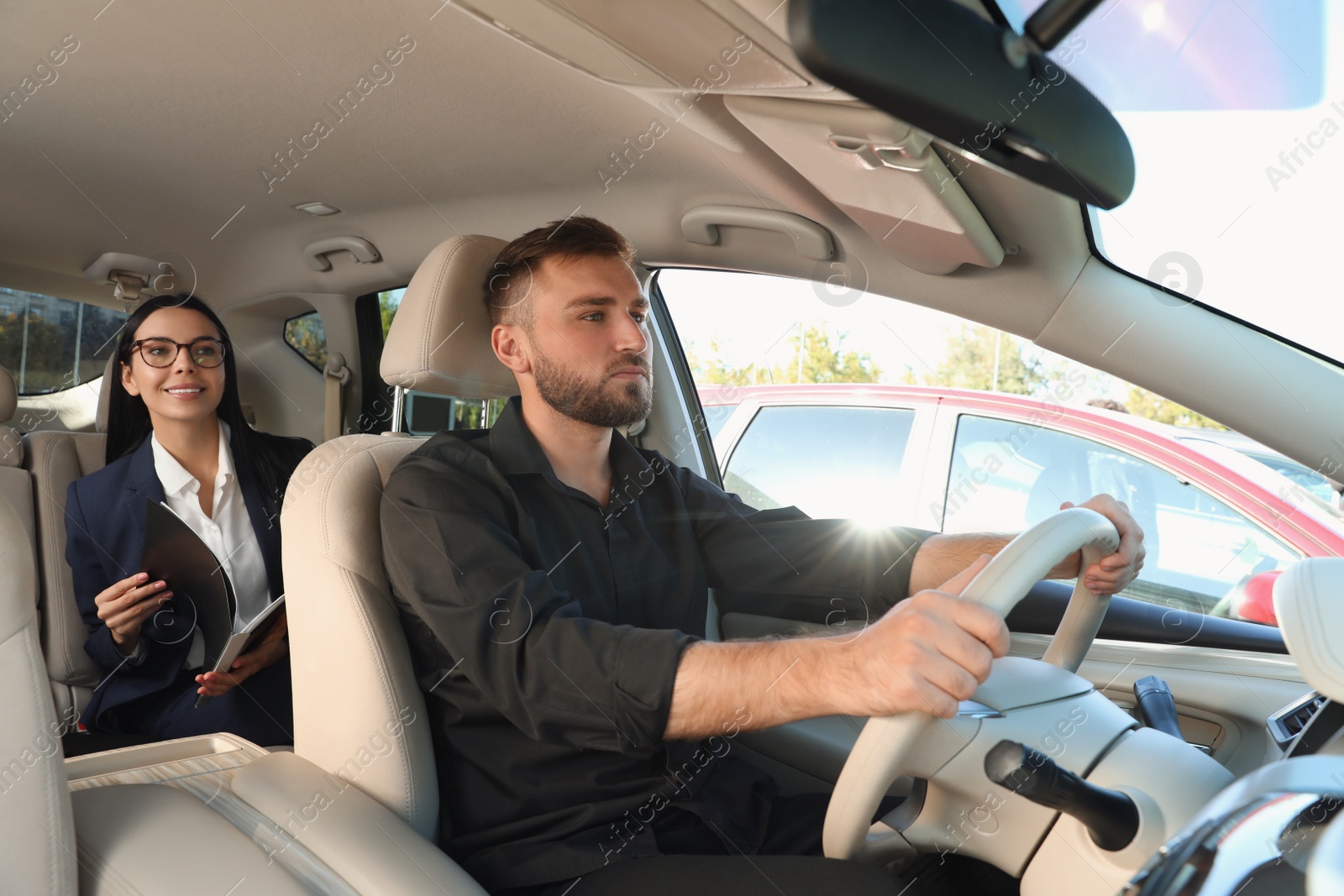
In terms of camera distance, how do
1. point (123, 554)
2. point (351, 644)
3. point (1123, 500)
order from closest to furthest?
point (351, 644), point (1123, 500), point (123, 554)

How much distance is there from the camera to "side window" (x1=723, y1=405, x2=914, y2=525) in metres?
2.38

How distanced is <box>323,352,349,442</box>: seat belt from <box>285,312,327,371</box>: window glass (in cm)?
5

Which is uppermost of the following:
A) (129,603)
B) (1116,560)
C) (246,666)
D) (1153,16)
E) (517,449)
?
(1153,16)

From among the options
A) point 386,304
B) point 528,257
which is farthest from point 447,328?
point 386,304

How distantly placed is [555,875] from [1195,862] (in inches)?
32.0

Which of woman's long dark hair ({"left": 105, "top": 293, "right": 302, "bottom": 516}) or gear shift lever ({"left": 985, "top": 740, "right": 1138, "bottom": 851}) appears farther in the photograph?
woman's long dark hair ({"left": 105, "top": 293, "right": 302, "bottom": 516})

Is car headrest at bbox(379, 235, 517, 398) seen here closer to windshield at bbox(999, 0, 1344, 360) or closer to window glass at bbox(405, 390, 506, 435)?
windshield at bbox(999, 0, 1344, 360)

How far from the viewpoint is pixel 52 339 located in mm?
3096

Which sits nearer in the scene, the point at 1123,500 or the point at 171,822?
the point at 171,822

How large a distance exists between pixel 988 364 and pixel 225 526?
173 cm

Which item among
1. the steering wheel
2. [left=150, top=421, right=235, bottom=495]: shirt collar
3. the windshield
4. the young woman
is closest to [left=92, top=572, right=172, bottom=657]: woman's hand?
the young woman

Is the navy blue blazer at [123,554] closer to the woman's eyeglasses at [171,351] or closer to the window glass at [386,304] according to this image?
the woman's eyeglasses at [171,351]

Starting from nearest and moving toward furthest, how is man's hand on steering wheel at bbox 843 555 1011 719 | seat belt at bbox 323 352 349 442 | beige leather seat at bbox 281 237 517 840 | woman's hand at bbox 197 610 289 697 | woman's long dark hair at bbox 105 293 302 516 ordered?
man's hand on steering wheel at bbox 843 555 1011 719
beige leather seat at bbox 281 237 517 840
woman's hand at bbox 197 610 289 697
woman's long dark hair at bbox 105 293 302 516
seat belt at bbox 323 352 349 442

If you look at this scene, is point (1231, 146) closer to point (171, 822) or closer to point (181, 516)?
point (171, 822)
